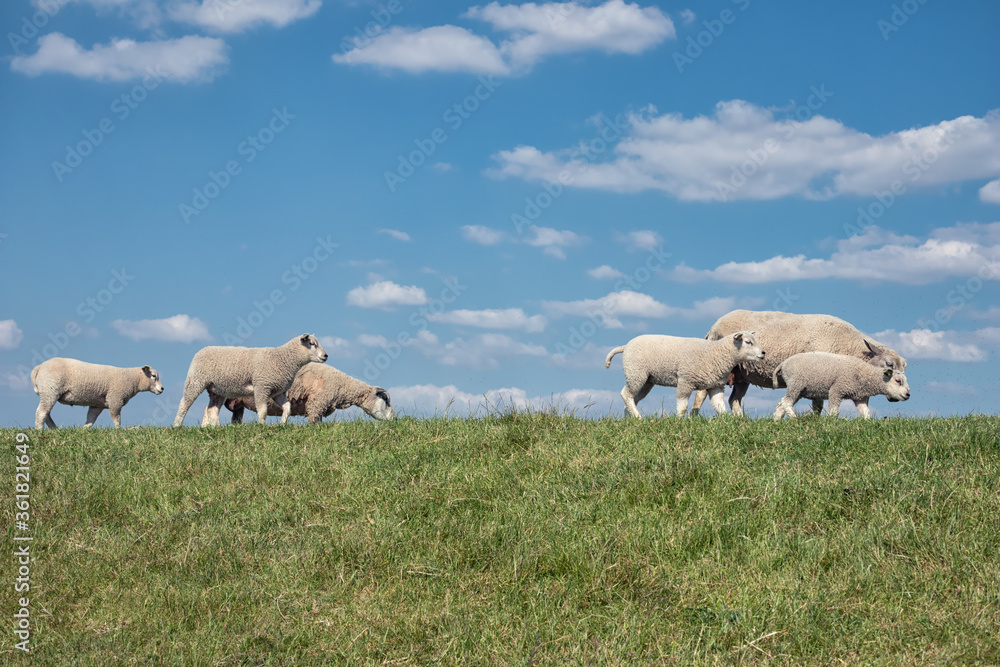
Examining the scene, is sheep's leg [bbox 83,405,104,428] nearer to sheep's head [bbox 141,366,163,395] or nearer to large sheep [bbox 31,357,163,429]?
large sheep [bbox 31,357,163,429]

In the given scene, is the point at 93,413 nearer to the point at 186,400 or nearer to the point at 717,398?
the point at 186,400

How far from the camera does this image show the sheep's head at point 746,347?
1430 centimetres

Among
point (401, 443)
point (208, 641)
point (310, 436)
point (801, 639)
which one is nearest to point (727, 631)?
point (801, 639)

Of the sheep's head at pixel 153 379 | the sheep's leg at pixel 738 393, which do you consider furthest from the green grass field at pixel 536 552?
the sheep's head at pixel 153 379

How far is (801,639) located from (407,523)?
323 cm

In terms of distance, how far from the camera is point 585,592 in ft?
18.7

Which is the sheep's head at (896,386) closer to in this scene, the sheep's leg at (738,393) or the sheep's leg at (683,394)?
the sheep's leg at (738,393)

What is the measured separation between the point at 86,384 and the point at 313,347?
7.44 meters

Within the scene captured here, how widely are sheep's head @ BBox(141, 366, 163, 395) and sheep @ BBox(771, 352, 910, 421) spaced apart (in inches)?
584

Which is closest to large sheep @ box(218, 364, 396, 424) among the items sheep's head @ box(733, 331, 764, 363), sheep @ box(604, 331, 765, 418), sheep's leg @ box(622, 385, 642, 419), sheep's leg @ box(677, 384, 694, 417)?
sheep's leg @ box(622, 385, 642, 419)

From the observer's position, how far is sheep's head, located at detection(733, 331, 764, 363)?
1430cm

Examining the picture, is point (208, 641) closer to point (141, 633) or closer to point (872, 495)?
point (141, 633)

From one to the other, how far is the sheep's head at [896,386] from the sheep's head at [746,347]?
2294 mm

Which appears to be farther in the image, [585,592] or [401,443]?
[401,443]
